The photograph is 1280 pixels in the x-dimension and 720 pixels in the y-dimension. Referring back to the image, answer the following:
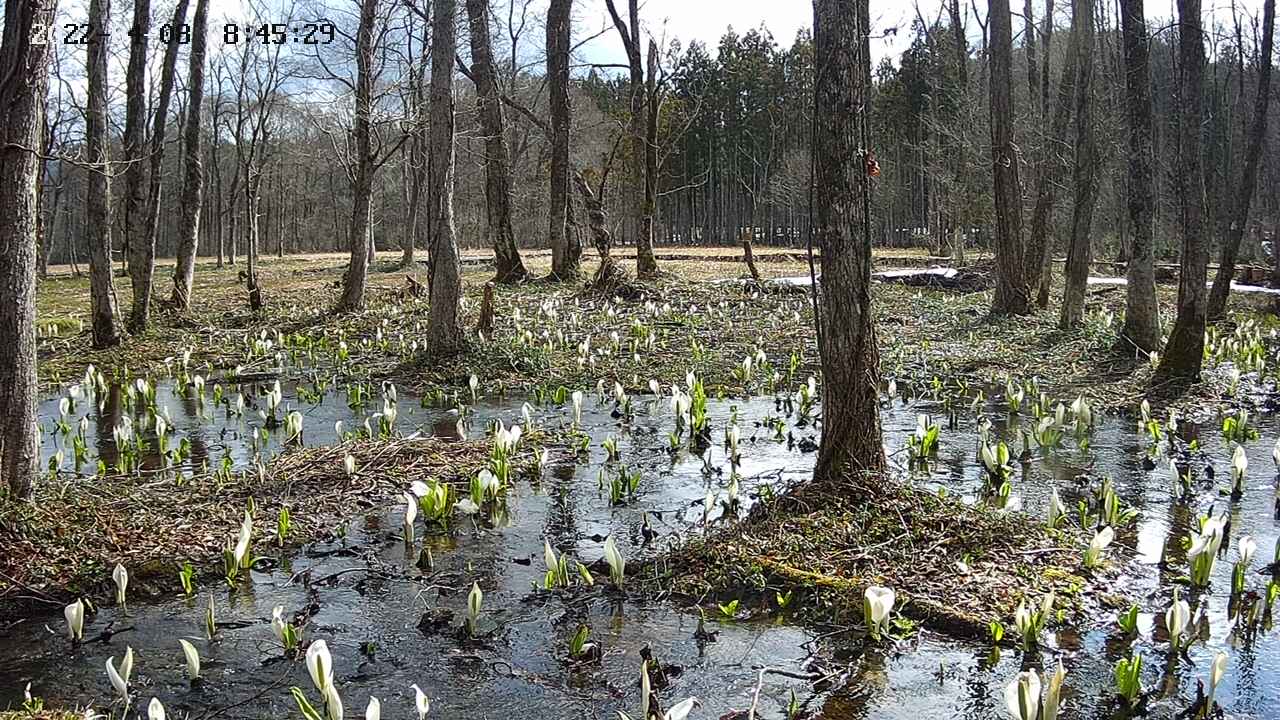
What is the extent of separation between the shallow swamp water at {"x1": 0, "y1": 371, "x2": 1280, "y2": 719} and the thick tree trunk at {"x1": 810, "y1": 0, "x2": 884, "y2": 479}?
0.81 meters

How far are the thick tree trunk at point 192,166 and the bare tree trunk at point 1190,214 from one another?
49.2 ft

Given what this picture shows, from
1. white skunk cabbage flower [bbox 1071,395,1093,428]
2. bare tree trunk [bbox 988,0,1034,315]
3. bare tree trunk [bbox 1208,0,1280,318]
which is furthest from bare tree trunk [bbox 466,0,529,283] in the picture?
white skunk cabbage flower [bbox 1071,395,1093,428]

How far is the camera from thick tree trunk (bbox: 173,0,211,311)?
55.6 feet

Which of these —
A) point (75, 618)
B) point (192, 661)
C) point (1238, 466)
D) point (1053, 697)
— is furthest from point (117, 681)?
point (1238, 466)

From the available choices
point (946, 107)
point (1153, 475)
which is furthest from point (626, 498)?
point (946, 107)

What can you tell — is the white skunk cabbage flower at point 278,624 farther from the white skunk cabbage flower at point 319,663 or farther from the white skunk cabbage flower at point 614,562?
the white skunk cabbage flower at point 614,562

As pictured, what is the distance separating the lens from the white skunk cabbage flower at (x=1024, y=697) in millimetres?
3133

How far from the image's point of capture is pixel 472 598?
4301mm

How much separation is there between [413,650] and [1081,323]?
1245 cm

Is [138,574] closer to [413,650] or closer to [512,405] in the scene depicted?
[413,650]

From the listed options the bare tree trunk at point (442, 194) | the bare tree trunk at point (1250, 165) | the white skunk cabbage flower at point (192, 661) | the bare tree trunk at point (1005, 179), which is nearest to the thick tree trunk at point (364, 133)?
the bare tree trunk at point (442, 194)

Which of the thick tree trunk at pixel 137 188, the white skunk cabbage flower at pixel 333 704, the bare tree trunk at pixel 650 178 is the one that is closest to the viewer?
the white skunk cabbage flower at pixel 333 704

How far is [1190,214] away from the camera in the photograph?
10.0 metres

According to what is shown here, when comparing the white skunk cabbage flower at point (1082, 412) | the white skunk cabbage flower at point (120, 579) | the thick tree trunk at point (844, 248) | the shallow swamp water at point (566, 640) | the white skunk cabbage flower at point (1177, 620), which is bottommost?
the shallow swamp water at point (566, 640)
